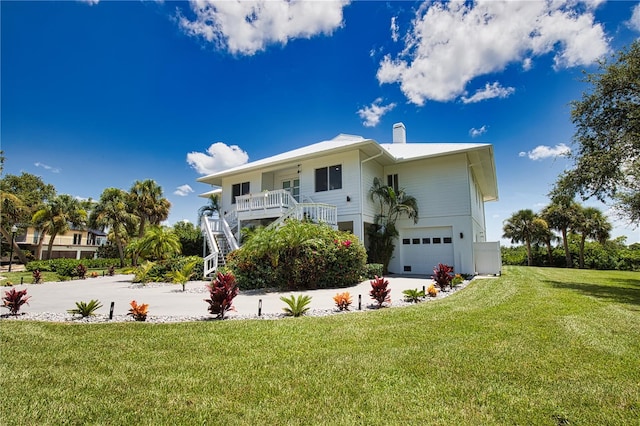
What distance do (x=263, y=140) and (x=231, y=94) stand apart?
5750mm

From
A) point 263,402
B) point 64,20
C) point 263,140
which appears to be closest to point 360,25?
point 64,20

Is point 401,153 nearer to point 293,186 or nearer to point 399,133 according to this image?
point 399,133

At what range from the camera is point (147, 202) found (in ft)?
87.8

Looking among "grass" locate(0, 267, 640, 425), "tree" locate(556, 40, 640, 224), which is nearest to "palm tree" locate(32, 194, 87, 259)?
"grass" locate(0, 267, 640, 425)

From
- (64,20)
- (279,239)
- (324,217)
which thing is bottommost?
(279,239)

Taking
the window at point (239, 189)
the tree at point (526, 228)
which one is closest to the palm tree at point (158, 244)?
the window at point (239, 189)

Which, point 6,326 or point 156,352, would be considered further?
point 6,326

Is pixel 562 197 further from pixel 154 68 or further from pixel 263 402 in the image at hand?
pixel 154 68

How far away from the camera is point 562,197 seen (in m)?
12.8

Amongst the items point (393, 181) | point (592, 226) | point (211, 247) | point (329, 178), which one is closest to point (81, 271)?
point (211, 247)

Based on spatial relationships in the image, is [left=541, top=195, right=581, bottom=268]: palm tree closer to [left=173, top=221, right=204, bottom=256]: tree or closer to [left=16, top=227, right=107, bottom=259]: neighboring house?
[left=173, top=221, right=204, bottom=256]: tree

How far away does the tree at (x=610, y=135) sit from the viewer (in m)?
10.7

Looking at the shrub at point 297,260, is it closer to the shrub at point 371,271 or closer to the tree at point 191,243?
the shrub at point 371,271

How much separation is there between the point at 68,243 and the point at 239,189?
35.3 meters
